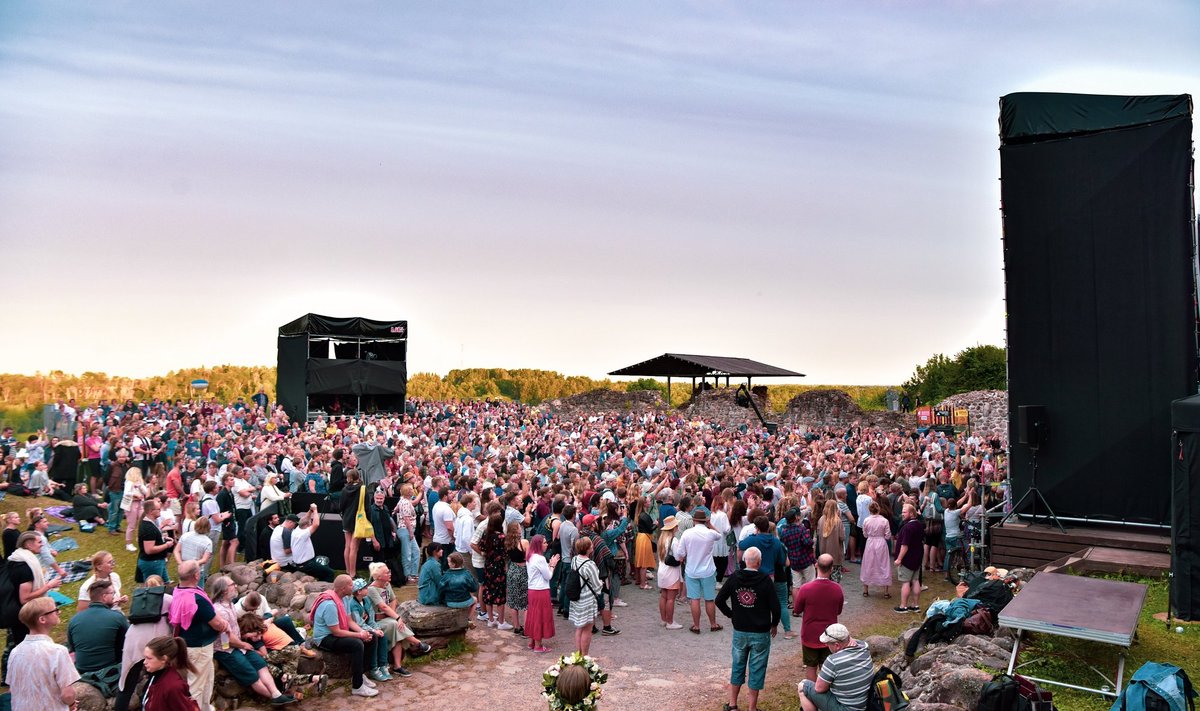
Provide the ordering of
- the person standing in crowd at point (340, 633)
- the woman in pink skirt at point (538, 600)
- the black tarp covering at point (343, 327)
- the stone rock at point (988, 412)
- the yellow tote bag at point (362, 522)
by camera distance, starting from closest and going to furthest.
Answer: the person standing in crowd at point (340, 633) → the woman in pink skirt at point (538, 600) → the yellow tote bag at point (362, 522) → the black tarp covering at point (343, 327) → the stone rock at point (988, 412)

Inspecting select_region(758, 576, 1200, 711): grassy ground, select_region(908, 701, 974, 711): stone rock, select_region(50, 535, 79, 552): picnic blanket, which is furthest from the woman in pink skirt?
select_region(50, 535, 79, 552): picnic blanket

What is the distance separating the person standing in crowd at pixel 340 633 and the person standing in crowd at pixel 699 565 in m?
3.72

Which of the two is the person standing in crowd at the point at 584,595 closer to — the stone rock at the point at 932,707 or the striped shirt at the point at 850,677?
the striped shirt at the point at 850,677

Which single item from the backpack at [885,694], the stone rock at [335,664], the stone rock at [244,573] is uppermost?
the backpack at [885,694]

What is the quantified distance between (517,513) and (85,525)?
8.93 metres

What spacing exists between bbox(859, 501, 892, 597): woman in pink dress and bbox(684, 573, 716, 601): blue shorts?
2.69m

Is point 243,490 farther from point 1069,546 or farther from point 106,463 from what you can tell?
point 1069,546

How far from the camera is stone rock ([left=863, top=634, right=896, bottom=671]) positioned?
8.06m

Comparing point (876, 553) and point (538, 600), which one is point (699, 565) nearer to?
point (538, 600)

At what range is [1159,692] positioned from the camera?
4762mm

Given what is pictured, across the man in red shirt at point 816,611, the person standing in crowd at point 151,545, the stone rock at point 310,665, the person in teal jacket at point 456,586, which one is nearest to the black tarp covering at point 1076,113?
the man in red shirt at point 816,611

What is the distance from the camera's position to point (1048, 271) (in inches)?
467

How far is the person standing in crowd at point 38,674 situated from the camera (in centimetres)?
506

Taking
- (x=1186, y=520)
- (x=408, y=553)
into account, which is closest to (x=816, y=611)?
(x=1186, y=520)
